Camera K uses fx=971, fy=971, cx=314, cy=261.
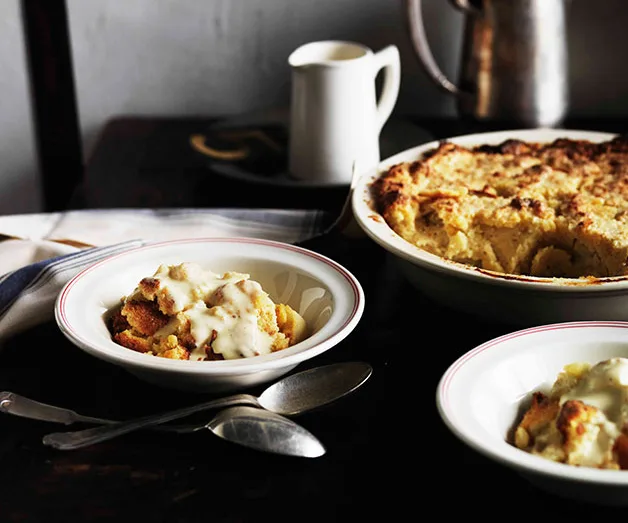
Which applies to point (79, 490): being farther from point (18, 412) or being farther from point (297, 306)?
point (297, 306)

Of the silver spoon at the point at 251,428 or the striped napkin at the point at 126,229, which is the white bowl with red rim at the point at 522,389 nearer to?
the silver spoon at the point at 251,428

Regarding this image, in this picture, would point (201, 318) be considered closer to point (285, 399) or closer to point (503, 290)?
point (285, 399)

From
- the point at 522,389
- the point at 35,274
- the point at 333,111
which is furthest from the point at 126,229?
the point at 522,389

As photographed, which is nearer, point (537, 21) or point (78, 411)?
point (78, 411)

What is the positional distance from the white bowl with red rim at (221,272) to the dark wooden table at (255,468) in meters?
0.06

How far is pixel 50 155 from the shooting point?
2.28m

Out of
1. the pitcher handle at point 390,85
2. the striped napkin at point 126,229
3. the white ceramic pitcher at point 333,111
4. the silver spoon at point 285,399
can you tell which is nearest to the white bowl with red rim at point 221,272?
the silver spoon at point 285,399

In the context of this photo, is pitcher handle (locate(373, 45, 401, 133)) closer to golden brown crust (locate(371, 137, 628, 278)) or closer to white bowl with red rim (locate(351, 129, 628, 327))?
golden brown crust (locate(371, 137, 628, 278))

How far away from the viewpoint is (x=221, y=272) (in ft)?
4.02

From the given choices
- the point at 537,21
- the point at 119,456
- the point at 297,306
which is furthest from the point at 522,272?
the point at 537,21

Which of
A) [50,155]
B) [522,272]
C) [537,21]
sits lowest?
[50,155]

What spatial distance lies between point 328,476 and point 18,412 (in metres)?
0.33

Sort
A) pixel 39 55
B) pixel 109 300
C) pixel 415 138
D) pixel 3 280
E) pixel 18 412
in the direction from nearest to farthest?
1. pixel 18 412
2. pixel 109 300
3. pixel 3 280
4. pixel 415 138
5. pixel 39 55

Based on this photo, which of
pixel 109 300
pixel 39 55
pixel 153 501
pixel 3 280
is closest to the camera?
pixel 153 501
